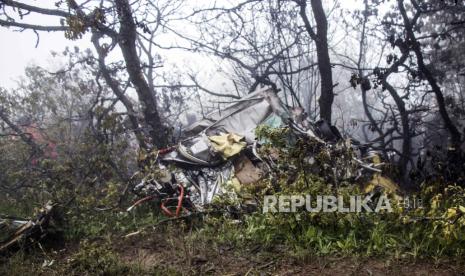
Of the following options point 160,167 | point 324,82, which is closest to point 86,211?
point 160,167

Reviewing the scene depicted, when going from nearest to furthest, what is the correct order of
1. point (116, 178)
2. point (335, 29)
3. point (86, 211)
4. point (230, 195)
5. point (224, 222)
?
point (224, 222) < point (230, 195) < point (86, 211) < point (116, 178) < point (335, 29)

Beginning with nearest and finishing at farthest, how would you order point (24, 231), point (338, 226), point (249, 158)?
point (338, 226) → point (24, 231) → point (249, 158)

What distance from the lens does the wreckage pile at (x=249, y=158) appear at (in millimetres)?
4398

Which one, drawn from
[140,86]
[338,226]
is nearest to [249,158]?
[338,226]

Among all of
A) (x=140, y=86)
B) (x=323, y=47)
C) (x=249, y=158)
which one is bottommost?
(x=249, y=158)

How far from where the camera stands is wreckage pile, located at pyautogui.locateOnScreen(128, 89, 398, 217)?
440cm

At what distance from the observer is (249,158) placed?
238 inches

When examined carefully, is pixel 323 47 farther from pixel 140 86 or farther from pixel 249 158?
pixel 140 86

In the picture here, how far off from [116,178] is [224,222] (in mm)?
4516

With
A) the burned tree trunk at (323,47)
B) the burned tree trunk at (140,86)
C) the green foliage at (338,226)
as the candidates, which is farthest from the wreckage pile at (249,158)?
the burned tree trunk at (323,47)

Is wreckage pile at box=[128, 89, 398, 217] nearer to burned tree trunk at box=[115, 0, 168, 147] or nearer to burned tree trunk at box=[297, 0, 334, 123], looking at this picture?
burned tree trunk at box=[115, 0, 168, 147]

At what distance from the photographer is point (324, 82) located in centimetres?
772

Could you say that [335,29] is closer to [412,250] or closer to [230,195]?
[230,195]

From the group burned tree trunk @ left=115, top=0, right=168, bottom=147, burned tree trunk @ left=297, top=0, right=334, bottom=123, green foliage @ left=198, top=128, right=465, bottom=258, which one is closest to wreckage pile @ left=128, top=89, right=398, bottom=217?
green foliage @ left=198, top=128, right=465, bottom=258
